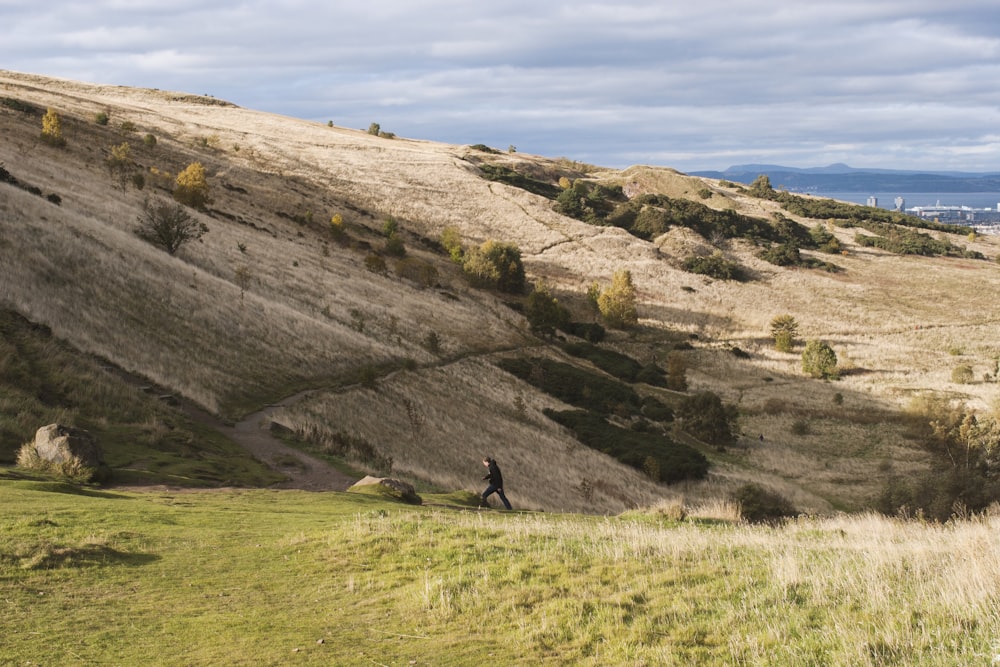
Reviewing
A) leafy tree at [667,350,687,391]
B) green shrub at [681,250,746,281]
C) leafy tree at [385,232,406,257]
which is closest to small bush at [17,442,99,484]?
leafy tree at [667,350,687,391]

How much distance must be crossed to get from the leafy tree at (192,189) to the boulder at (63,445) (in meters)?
58.4

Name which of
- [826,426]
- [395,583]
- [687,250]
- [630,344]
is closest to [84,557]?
[395,583]

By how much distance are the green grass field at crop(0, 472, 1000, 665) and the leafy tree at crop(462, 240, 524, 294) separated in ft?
239

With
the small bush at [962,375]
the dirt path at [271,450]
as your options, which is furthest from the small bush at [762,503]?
the small bush at [962,375]

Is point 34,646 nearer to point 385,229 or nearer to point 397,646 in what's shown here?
point 397,646

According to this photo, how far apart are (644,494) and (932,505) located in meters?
12.7

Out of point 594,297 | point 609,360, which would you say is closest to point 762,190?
point 594,297

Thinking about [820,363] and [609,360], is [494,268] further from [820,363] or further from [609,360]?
[820,363]

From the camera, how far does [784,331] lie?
82.7 meters

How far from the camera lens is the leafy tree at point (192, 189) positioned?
70.7 metres

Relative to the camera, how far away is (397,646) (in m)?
9.05

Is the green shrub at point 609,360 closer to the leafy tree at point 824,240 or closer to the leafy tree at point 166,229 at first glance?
the leafy tree at point 166,229

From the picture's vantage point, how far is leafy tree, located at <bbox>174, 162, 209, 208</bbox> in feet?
232

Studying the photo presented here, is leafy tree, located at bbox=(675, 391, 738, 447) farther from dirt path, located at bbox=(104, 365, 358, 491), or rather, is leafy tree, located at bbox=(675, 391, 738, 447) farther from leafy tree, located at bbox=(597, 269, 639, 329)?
dirt path, located at bbox=(104, 365, 358, 491)
